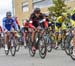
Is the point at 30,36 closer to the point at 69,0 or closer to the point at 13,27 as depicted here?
the point at 13,27

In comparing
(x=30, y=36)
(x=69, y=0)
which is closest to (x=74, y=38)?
(x=30, y=36)

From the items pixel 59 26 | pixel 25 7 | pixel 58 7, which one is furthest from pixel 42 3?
pixel 59 26

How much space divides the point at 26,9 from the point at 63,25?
148 ft

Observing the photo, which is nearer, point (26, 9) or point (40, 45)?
point (40, 45)

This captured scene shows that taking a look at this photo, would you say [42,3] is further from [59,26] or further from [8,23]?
[8,23]

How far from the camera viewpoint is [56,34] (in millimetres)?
20422

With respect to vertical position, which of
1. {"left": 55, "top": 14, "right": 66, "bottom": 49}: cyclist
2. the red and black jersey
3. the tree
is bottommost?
the tree

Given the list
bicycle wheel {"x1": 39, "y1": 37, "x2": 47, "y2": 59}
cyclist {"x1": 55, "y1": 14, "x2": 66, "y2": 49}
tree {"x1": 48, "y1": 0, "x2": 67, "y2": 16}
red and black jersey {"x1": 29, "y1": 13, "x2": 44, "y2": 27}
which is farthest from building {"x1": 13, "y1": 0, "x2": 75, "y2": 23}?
bicycle wheel {"x1": 39, "y1": 37, "x2": 47, "y2": 59}

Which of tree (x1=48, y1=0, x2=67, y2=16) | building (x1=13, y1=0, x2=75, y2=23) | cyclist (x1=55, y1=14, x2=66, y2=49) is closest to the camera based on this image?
cyclist (x1=55, y1=14, x2=66, y2=49)

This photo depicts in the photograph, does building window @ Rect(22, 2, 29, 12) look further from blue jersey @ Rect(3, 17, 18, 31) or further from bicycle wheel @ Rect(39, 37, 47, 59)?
bicycle wheel @ Rect(39, 37, 47, 59)

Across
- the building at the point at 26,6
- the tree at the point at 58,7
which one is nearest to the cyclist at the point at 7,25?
the tree at the point at 58,7

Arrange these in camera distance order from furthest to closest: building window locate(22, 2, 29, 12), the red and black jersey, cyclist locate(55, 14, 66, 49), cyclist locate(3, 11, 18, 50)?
building window locate(22, 2, 29, 12) < cyclist locate(55, 14, 66, 49) < cyclist locate(3, 11, 18, 50) < the red and black jersey

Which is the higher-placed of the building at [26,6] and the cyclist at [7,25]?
the cyclist at [7,25]

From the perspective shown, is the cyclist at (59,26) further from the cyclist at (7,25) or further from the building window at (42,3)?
the building window at (42,3)
